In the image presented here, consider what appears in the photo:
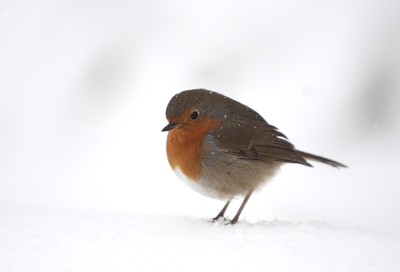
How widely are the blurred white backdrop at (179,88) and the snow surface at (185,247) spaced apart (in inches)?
126

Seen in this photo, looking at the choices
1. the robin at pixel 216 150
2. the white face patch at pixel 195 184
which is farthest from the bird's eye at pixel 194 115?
the white face patch at pixel 195 184

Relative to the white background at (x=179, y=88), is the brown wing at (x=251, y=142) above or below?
below

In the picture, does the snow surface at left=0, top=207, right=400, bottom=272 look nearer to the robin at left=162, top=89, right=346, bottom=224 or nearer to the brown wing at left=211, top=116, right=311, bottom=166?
the robin at left=162, top=89, right=346, bottom=224

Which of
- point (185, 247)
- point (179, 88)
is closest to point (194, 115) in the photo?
point (185, 247)

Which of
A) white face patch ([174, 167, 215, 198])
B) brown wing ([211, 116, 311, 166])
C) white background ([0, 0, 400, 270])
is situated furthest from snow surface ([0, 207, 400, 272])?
white background ([0, 0, 400, 270])

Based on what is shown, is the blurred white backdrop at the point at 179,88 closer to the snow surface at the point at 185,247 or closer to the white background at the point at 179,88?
the white background at the point at 179,88

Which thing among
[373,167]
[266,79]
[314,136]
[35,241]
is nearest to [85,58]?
[266,79]

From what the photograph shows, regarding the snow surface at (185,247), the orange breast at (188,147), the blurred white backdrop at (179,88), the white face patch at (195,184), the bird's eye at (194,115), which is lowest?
the snow surface at (185,247)

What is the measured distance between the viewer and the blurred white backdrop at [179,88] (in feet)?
22.0

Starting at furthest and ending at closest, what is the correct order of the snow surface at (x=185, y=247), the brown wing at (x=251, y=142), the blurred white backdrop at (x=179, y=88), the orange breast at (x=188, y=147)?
1. the blurred white backdrop at (x=179, y=88)
2. the brown wing at (x=251, y=142)
3. the orange breast at (x=188, y=147)
4. the snow surface at (x=185, y=247)

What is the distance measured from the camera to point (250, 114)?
4.07 metres

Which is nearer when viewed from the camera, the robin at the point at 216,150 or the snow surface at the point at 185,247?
the snow surface at the point at 185,247

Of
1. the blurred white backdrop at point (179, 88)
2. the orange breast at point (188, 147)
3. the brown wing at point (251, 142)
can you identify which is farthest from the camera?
the blurred white backdrop at point (179, 88)

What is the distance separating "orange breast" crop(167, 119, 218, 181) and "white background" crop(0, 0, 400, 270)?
2589 millimetres
